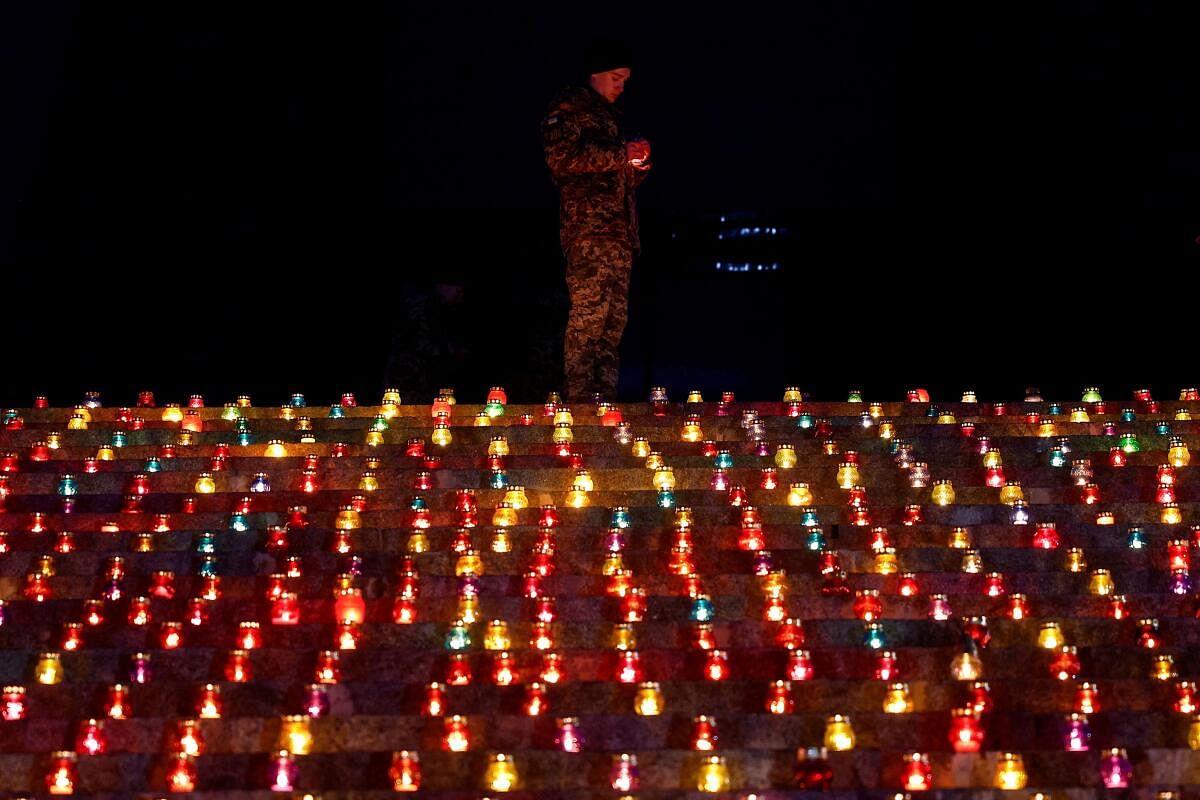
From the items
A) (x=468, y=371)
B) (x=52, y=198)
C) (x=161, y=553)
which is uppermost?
(x=52, y=198)

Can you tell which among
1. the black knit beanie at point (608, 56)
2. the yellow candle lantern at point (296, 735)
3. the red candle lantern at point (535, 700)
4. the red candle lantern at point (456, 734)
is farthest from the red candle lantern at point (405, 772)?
the black knit beanie at point (608, 56)

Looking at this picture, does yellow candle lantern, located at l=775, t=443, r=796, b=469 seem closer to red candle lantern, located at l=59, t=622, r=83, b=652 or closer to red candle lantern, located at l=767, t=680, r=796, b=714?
red candle lantern, located at l=767, t=680, r=796, b=714

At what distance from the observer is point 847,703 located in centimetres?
430

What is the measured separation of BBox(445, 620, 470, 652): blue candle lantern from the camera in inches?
178

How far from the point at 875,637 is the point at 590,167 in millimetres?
3119

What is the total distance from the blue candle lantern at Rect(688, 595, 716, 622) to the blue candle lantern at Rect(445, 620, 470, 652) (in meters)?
0.65

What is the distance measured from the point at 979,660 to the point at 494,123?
21.6 ft

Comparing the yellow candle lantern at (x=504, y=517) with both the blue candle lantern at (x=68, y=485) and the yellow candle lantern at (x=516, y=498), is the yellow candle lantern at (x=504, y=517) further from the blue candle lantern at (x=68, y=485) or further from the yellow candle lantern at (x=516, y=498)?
the blue candle lantern at (x=68, y=485)

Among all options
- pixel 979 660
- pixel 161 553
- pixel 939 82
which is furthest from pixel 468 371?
pixel 979 660

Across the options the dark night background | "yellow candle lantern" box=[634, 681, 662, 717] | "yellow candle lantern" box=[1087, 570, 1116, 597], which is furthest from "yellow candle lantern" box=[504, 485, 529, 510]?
the dark night background

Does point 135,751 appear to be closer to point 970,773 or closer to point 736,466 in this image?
point 970,773

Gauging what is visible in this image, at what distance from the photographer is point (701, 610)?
4719mm

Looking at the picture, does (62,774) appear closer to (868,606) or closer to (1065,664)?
(868,606)

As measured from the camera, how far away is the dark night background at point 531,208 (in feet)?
31.4
